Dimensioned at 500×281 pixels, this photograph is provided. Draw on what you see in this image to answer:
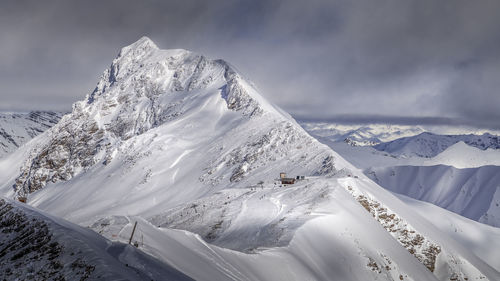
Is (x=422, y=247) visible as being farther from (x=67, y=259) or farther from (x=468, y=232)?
(x=67, y=259)

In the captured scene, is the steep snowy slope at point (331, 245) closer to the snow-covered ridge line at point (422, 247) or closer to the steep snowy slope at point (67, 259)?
the snow-covered ridge line at point (422, 247)

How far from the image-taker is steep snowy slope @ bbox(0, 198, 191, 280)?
21164mm

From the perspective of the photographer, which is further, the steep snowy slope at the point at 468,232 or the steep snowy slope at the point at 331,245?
the steep snowy slope at the point at 468,232

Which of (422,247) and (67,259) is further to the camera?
(422,247)

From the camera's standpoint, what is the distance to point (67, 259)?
23.1m

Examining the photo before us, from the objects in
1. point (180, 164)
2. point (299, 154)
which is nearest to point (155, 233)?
point (299, 154)

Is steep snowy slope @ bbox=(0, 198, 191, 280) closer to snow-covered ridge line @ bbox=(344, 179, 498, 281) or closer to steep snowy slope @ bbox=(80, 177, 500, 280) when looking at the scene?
steep snowy slope @ bbox=(80, 177, 500, 280)

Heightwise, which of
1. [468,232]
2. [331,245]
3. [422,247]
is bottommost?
[468,232]

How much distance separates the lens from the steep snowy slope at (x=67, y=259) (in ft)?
69.4

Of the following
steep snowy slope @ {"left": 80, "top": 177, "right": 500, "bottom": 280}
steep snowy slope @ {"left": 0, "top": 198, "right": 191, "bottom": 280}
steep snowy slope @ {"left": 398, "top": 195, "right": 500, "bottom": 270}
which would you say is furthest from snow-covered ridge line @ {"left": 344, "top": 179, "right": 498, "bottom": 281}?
steep snowy slope @ {"left": 0, "top": 198, "right": 191, "bottom": 280}

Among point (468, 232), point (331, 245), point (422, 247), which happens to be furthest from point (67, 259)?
point (468, 232)

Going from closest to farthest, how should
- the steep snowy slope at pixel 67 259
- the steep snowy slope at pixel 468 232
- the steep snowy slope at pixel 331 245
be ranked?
the steep snowy slope at pixel 67 259 < the steep snowy slope at pixel 331 245 < the steep snowy slope at pixel 468 232

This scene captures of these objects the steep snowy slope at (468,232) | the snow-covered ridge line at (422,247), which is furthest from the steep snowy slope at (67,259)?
Answer: the steep snowy slope at (468,232)

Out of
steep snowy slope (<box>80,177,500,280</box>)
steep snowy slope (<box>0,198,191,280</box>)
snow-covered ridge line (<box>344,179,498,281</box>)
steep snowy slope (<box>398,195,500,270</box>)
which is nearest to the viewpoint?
steep snowy slope (<box>0,198,191,280</box>)
